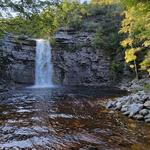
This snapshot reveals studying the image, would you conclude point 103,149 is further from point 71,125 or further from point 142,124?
point 142,124

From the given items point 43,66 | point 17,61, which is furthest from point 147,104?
point 43,66

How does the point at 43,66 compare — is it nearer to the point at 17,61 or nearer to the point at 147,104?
the point at 17,61

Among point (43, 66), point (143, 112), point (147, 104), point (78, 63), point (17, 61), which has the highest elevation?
point (17, 61)

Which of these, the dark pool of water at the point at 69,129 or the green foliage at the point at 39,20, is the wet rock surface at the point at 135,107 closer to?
the dark pool of water at the point at 69,129

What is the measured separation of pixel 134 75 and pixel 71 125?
766 inches

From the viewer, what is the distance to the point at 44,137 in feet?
29.3

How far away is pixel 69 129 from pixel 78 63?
2074 centimetres

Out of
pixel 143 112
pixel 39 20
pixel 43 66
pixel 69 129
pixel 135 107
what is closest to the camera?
pixel 39 20

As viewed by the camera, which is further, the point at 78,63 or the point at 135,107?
the point at 78,63

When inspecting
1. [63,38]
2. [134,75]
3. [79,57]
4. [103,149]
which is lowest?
[103,149]

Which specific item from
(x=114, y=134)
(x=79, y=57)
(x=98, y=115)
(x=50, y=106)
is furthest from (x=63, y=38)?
(x=114, y=134)

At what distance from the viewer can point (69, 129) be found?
995cm

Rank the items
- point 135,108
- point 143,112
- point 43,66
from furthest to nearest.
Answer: point 43,66 < point 135,108 < point 143,112

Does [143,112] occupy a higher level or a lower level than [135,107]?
lower
